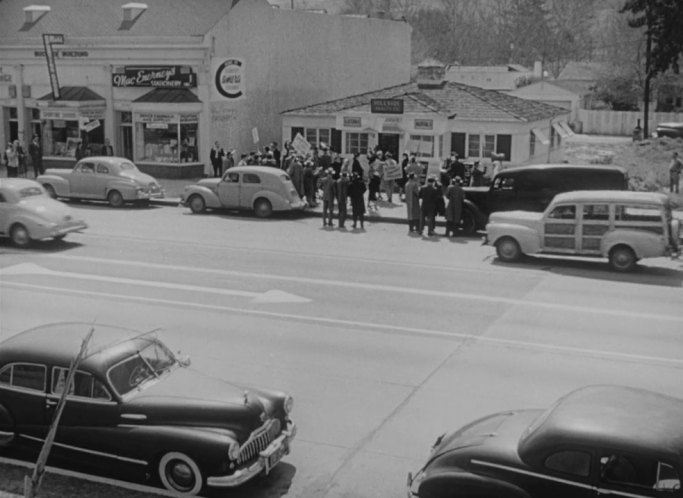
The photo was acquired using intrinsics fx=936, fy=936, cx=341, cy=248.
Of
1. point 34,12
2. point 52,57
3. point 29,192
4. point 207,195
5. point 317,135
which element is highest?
point 34,12

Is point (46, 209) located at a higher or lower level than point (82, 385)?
higher

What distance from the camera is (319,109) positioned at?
1473 inches

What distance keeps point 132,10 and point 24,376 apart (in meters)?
32.3

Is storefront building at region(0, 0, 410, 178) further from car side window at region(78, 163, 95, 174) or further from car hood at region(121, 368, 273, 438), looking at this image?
car hood at region(121, 368, 273, 438)

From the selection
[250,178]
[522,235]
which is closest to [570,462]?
[522,235]

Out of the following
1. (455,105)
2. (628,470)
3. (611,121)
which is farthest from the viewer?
(611,121)

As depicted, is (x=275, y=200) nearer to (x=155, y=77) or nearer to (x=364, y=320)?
(x=364, y=320)

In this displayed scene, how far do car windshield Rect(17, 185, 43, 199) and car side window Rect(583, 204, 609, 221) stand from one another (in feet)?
43.8

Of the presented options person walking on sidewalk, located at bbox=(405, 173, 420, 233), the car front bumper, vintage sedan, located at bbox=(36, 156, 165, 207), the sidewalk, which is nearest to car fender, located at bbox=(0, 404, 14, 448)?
the car front bumper

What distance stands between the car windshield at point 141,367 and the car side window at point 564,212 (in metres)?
12.7

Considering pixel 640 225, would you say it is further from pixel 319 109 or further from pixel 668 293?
pixel 319 109

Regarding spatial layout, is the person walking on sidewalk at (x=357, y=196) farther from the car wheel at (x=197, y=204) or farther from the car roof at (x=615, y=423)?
the car roof at (x=615, y=423)

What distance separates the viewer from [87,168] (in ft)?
99.8

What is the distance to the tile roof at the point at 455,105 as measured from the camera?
34.2 m
